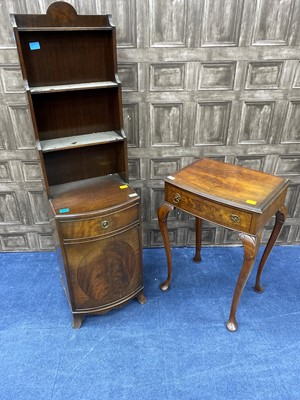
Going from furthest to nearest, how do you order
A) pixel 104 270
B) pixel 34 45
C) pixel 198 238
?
pixel 198 238, pixel 104 270, pixel 34 45

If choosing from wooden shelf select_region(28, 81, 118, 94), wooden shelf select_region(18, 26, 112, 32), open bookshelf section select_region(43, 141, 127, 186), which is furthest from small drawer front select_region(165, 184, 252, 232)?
wooden shelf select_region(18, 26, 112, 32)

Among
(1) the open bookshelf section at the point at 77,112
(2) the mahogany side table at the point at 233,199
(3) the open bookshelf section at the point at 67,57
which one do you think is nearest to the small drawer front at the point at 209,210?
(2) the mahogany side table at the point at 233,199

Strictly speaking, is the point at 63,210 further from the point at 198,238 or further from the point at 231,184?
the point at 198,238

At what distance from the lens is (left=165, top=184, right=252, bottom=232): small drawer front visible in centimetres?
167

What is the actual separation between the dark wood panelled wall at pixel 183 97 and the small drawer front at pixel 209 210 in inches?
22.4

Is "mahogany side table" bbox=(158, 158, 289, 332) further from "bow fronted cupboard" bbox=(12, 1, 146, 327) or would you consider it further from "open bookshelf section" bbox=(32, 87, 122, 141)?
"open bookshelf section" bbox=(32, 87, 122, 141)

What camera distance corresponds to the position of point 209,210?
1774 mm

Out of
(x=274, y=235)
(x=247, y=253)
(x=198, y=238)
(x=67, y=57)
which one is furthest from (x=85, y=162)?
(x=274, y=235)

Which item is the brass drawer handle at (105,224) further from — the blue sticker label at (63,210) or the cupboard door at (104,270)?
the blue sticker label at (63,210)

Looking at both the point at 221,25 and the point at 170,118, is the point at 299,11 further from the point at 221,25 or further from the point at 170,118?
the point at 170,118

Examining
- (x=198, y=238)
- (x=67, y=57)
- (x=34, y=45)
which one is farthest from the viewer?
(x=198, y=238)

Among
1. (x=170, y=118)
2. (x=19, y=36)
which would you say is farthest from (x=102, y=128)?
(x=19, y=36)

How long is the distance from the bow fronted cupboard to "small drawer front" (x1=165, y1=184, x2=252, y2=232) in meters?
0.23

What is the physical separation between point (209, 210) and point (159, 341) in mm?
886
